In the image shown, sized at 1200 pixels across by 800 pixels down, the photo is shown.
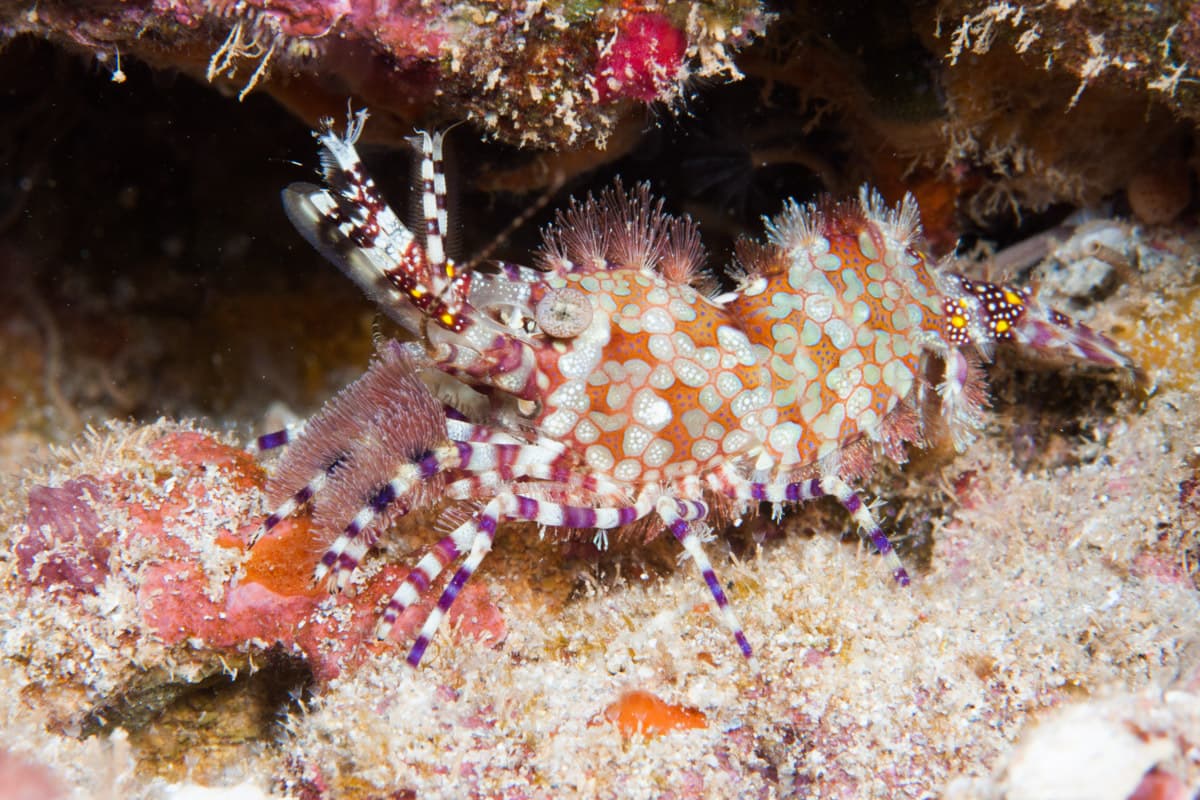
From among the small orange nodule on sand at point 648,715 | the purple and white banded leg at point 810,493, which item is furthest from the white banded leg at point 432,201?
the small orange nodule on sand at point 648,715

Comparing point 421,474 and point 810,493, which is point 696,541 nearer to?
point 810,493

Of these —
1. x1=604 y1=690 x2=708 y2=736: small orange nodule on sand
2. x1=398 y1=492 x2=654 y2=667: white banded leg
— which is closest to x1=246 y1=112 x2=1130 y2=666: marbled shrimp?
x1=398 y1=492 x2=654 y2=667: white banded leg

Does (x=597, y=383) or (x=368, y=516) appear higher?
(x=597, y=383)

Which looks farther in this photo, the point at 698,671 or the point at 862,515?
the point at 862,515

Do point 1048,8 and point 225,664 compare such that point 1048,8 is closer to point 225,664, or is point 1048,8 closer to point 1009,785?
point 1009,785

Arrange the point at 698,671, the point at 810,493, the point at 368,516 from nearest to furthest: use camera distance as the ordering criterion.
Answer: the point at 368,516 < the point at 698,671 < the point at 810,493

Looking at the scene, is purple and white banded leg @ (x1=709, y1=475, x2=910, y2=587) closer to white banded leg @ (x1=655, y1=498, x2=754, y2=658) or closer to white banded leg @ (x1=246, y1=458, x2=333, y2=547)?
white banded leg @ (x1=655, y1=498, x2=754, y2=658)

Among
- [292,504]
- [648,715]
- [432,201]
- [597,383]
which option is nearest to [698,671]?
[648,715]
